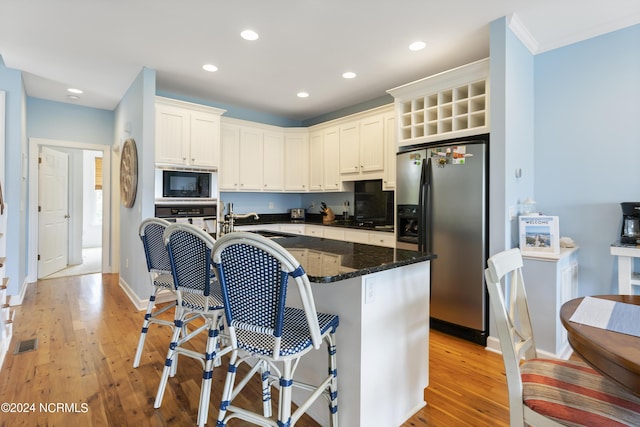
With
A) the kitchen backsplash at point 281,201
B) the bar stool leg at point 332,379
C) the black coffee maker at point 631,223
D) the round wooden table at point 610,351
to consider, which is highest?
the kitchen backsplash at point 281,201

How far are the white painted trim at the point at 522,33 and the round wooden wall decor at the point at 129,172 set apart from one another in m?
3.94

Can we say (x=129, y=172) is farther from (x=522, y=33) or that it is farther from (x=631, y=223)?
(x=631, y=223)

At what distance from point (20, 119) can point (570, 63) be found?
571 centimetres

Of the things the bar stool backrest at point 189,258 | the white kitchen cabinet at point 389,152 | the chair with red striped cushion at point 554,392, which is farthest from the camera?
the white kitchen cabinet at point 389,152

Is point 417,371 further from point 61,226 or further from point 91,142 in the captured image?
point 61,226

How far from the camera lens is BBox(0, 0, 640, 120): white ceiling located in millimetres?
2424

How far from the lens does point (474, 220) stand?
2789 mm

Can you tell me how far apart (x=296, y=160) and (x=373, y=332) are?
4.09m

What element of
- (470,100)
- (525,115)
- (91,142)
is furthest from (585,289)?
(91,142)

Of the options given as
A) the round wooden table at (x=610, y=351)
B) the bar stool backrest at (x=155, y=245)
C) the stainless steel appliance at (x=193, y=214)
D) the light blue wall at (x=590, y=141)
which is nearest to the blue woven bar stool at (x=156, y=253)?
the bar stool backrest at (x=155, y=245)

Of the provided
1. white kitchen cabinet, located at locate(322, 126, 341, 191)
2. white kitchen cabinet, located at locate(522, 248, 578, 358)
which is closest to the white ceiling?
white kitchen cabinet, located at locate(322, 126, 341, 191)

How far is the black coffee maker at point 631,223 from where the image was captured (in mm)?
2471

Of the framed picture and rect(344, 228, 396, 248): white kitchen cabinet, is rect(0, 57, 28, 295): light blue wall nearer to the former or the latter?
rect(344, 228, 396, 248): white kitchen cabinet

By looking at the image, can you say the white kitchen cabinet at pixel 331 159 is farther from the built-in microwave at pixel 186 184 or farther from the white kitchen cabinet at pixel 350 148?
the built-in microwave at pixel 186 184
